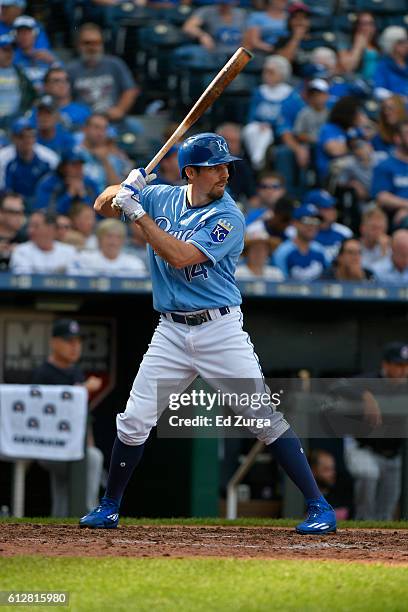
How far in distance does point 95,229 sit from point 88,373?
130cm

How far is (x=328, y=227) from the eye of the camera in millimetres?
10547

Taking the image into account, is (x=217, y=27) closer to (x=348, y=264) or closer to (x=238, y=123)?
(x=238, y=123)

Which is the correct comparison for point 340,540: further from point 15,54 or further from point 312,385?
point 15,54

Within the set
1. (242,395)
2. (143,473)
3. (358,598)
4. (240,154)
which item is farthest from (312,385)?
(358,598)

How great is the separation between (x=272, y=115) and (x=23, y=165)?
8.47ft

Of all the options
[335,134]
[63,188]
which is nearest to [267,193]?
[335,134]

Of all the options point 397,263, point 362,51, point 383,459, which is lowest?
point 383,459

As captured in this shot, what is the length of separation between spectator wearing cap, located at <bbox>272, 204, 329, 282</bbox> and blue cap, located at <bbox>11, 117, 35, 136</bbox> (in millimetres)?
2214

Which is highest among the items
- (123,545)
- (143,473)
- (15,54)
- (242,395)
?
(15,54)

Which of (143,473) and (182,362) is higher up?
(182,362)

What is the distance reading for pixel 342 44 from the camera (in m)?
13.0

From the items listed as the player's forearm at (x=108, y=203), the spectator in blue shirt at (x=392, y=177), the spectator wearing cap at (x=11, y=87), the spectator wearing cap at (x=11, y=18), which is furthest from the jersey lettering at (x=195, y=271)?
the spectator wearing cap at (x=11, y=18)

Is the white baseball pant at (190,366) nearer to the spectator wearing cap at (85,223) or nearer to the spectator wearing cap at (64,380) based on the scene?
the spectator wearing cap at (64,380)

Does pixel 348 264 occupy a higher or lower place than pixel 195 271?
lower
